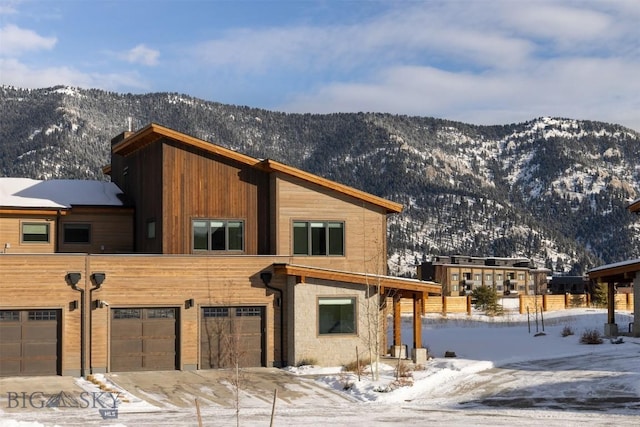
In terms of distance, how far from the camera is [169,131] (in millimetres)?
35469

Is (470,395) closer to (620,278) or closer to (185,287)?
(185,287)

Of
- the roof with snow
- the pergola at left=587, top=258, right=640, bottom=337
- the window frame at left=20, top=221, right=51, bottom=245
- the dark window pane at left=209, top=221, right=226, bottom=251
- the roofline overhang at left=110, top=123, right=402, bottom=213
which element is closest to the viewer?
the roofline overhang at left=110, top=123, right=402, bottom=213

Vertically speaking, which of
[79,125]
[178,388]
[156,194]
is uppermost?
[79,125]

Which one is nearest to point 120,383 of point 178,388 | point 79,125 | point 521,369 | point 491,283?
point 178,388

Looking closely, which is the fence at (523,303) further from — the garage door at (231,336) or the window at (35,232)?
the window at (35,232)

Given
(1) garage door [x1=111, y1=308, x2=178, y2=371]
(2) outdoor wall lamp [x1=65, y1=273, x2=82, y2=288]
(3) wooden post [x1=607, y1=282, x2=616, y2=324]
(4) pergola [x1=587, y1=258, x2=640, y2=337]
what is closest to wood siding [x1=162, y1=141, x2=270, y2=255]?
(1) garage door [x1=111, y1=308, x2=178, y2=371]

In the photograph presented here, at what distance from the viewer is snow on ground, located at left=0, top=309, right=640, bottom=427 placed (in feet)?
79.0

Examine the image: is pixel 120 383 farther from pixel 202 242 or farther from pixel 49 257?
pixel 202 242

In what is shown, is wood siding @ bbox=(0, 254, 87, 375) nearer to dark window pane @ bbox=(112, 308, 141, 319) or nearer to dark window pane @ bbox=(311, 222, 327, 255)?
dark window pane @ bbox=(112, 308, 141, 319)

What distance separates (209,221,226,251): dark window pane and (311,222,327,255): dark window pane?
3.52 m

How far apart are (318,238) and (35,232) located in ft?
38.7

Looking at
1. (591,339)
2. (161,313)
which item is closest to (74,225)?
(161,313)

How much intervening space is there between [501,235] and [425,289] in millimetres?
165722

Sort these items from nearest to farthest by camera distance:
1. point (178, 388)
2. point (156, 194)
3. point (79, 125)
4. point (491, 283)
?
point (178, 388) → point (156, 194) → point (491, 283) → point (79, 125)
